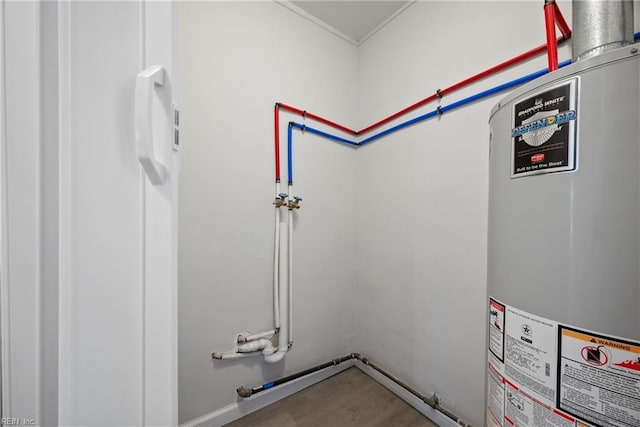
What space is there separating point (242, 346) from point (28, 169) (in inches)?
46.5

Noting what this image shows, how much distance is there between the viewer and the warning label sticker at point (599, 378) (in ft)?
1.29

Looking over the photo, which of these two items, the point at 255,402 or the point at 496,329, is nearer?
the point at 496,329

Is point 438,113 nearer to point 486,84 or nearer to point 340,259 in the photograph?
point 486,84

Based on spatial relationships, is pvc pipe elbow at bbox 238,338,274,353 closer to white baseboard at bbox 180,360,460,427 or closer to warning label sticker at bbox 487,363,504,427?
white baseboard at bbox 180,360,460,427

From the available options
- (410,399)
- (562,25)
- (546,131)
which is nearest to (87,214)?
(546,131)

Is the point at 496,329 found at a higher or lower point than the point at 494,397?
higher

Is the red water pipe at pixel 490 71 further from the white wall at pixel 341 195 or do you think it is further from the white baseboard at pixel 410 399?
the white baseboard at pixel 410 399

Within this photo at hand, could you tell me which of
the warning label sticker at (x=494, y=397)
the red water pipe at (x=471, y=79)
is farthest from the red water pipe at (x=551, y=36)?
the warning label sticker at (x=494, y=397)

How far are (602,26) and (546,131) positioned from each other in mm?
412

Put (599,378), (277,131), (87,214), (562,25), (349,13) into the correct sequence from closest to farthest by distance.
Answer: (87,214)
(599,378)
(562,25)
(277,131)
(349,13)

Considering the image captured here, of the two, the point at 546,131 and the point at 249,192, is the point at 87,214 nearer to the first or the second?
the point at 546,131

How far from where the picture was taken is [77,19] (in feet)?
0.93

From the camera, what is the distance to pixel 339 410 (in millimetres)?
1235

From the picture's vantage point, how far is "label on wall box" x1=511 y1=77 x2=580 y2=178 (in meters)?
0.46
